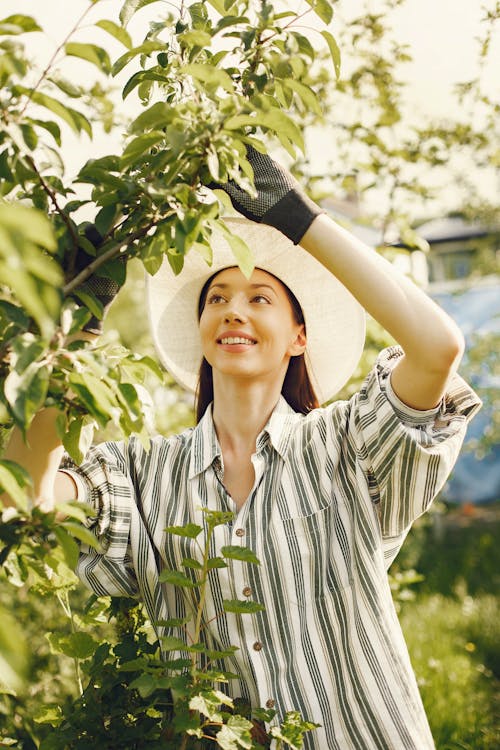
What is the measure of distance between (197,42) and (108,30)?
5.2 inches

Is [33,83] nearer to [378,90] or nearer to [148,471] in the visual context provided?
[148,471]

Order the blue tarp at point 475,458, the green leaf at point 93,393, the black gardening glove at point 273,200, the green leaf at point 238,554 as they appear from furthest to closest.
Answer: the blue tarp at point 475,458
the black gardening glove at point 273,200
the green leaf at point 238,554
the green leaf at point 93,393

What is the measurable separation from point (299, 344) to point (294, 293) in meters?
0.15

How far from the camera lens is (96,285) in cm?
169

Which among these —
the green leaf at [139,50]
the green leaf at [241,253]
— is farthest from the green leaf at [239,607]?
the green leaf at [139,50]

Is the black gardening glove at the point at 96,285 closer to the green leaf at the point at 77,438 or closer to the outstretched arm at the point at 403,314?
the green leaf at the point at 77,438

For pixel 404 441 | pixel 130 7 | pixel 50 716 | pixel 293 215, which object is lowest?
pixel 50 716

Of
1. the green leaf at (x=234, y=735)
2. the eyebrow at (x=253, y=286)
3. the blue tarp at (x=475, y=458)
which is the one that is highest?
the eyebrow at (x=253, y=286)

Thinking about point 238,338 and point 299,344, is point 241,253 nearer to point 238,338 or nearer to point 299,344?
point 238,338

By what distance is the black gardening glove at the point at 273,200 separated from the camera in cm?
160

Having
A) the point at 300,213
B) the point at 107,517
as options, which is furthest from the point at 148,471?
the point at 300,213

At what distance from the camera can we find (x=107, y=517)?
6.15ft

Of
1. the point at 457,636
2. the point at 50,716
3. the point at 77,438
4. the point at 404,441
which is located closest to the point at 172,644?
the point at 77,438

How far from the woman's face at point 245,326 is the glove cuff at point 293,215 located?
0.41 m
